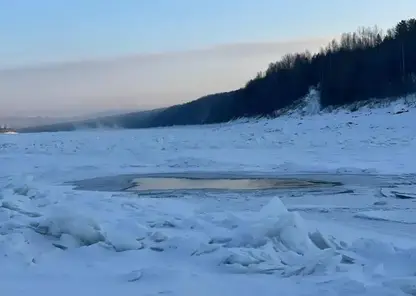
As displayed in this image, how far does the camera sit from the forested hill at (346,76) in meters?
49.9

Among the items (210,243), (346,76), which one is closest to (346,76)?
(346,76)

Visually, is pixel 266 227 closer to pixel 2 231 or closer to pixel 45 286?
pixel 45 286

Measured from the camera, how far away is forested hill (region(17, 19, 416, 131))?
Result: 49875mm

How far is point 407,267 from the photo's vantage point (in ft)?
19.2

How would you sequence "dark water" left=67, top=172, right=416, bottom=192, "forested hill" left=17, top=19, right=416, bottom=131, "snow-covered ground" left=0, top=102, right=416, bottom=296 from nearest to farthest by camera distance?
"snow-covered ground" left=0, top=102, right=416, bottom=296
"dark water" left=67, top=172, right=416, bottom=192
"forested hill" left=17, top=19, right=416, bottom=131

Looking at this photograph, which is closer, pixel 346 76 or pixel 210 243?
pixel 210 243

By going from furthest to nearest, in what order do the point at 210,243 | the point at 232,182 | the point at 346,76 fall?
the point at 346,76, the point at 232,182, the point at 210,243

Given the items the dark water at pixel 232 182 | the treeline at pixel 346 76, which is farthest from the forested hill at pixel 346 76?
the dark water at pixel 232 182

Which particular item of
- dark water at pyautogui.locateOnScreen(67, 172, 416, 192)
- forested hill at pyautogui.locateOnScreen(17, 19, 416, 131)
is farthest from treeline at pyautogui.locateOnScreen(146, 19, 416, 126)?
dark water at pyautogui.locateOnScreen(67, 172, 416, 192)

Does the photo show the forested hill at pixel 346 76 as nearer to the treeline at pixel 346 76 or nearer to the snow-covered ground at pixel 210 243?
the treeline at pixel 346 76

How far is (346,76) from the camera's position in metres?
53.5

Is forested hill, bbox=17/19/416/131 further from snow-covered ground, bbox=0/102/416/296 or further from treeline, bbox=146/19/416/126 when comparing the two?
snow-covered ground, bbox=0/102/416/296

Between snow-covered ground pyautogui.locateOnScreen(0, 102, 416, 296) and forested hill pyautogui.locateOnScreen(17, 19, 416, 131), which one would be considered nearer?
snow-covered ground pyautogui.locateOnScreen(0, 102, 416, 296)

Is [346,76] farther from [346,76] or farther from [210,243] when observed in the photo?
[210,243]
